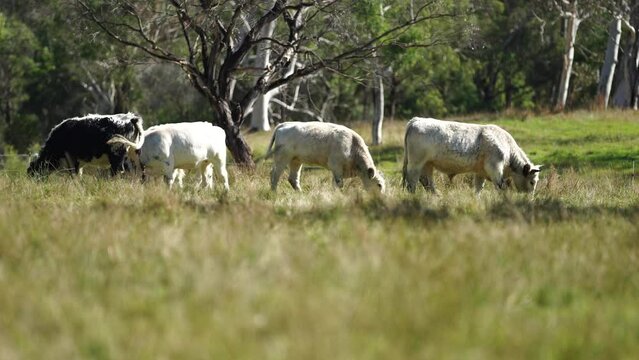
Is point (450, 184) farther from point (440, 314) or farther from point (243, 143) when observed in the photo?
point (440, 314)

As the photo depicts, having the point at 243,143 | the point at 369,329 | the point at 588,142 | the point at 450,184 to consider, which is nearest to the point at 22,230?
the point at 369,329

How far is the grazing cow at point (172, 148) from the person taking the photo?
13.8 m

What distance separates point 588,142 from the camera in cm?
2856

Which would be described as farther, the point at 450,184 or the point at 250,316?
the point at 450,184

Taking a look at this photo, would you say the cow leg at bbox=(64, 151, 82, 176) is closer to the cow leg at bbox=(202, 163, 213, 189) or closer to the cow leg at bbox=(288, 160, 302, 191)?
the cow leg at bbox=(202, 163, 213, 189)

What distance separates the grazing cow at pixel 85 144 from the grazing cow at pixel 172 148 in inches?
71.0

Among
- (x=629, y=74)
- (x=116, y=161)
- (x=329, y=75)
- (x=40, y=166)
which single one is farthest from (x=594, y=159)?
(x=329, y=75)

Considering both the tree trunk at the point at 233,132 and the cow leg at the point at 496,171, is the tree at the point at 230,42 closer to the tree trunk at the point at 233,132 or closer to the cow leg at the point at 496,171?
the tree trunk at the point at 233,132

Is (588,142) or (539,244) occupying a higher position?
(539,244)

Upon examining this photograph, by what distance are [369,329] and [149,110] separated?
51792 millimetres

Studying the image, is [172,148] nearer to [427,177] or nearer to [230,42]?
[427,177]

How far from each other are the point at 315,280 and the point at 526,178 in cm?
940

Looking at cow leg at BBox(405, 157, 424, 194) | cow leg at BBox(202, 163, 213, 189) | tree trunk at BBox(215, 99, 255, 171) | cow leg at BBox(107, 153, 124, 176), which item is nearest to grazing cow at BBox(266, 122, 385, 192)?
cow leg at BBox(405, 157, 424, 194)

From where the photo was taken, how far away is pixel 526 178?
49.8ft
